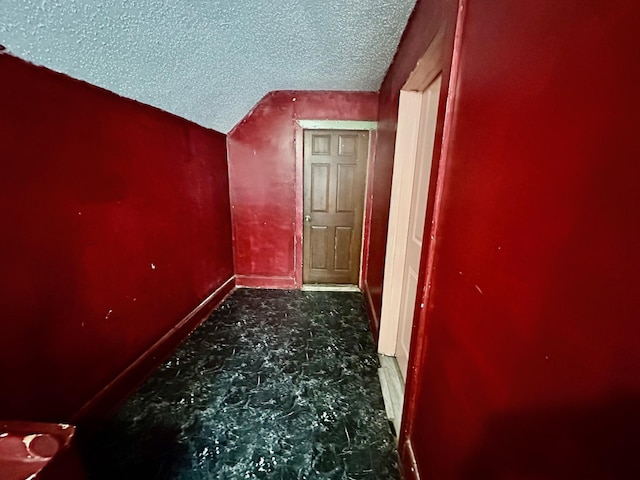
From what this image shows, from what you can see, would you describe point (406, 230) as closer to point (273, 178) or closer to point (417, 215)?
point (417, 215)

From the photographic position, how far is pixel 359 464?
1427 millimetres

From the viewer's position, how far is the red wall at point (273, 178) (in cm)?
321

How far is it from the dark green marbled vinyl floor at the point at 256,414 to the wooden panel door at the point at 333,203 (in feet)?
3.58

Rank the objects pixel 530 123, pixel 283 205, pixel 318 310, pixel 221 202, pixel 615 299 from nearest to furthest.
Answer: pixel 615 299, pixel 530 123, pixel 318 310, pixel 221 202, pixel 283 205

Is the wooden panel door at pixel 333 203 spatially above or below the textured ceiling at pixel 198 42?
below

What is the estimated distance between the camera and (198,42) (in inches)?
61.5

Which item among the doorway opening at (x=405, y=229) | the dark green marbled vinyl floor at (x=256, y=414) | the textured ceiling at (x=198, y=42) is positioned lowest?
the dark green marbled vinyl floor at (x=256, y=414)

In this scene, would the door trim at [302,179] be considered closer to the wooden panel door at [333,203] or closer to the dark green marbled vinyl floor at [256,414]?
the wooden panel door at [333,203]

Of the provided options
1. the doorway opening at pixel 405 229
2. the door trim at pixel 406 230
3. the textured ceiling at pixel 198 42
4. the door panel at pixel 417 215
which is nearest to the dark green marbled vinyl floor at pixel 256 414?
the doorway opening at pixel 405 229

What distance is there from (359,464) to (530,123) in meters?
1.57

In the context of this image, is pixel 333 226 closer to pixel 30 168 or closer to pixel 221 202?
pixel 221 202

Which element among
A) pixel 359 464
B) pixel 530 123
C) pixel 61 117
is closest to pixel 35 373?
pixel 61 117

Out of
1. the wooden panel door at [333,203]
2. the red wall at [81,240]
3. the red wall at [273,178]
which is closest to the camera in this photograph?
the red wall at [81,240]

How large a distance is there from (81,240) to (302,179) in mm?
2255
